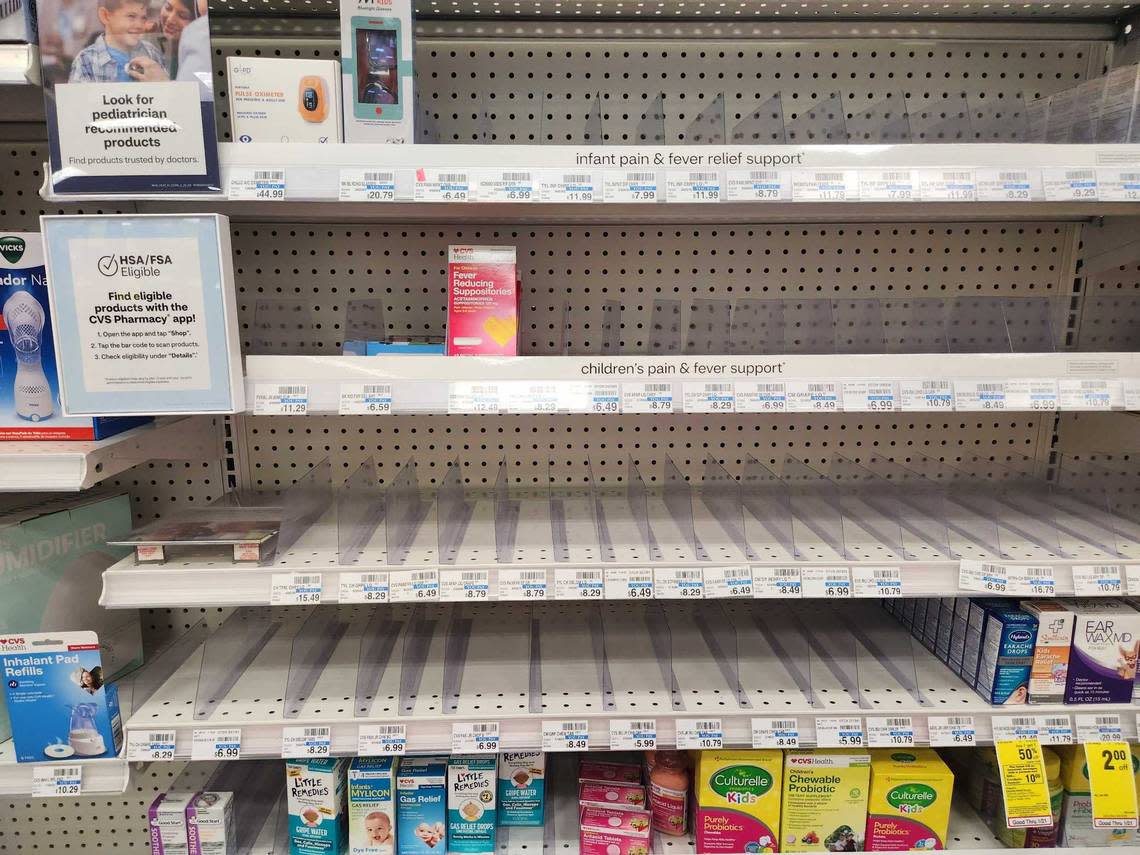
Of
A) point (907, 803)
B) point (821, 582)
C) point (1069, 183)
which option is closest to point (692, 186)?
point (1069, 183)

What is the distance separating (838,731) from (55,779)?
4.93 feet

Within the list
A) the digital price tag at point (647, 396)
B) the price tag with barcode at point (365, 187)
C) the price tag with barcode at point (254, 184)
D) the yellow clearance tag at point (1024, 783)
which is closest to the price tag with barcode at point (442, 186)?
the price tag with barcode at point (365, 187)

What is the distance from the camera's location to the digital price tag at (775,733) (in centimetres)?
125

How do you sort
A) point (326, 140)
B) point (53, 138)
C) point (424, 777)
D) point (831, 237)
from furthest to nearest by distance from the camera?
point (831, 237)
point (424, 777)
point (326, 140)
point (53, 138)

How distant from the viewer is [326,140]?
3.67ft

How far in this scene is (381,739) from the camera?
1.23 meters

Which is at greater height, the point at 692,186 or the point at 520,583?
the point at 692,186

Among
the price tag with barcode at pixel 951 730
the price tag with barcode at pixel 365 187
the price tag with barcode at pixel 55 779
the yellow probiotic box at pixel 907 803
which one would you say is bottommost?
the yellow probiotic box at pixel 907 803

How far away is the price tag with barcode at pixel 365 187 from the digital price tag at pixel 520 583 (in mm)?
699

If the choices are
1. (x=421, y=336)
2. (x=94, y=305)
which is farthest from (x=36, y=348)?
(x=421, y=336)

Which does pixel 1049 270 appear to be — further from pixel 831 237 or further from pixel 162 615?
pixel 162 615

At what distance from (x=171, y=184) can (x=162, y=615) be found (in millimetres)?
1178

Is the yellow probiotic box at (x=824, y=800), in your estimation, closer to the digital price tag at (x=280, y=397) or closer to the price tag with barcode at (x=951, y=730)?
the price tag with barcode at (x=951, y=730)

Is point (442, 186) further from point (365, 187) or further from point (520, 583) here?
point (520, 583)
